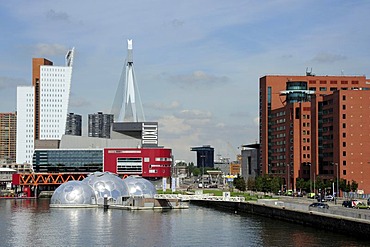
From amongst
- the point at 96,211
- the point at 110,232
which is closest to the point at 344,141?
the point at 96,211

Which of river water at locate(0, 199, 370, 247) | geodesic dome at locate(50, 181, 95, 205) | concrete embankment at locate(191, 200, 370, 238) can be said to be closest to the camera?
river water at locate(0, 199, 370, 247)

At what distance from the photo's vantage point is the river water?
52719mm

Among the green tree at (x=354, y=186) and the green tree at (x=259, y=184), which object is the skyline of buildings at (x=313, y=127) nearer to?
the green tree at (x=354, y=186)

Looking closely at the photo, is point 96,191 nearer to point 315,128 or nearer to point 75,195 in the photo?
point 75,195

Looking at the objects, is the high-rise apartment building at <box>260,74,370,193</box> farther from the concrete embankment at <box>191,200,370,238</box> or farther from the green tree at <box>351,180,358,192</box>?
the concrete embankment at <box>191,200,370,238</box>

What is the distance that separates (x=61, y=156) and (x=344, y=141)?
75.9 metres

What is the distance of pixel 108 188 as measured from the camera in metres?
101

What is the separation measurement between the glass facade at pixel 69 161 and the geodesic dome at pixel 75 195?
214ft

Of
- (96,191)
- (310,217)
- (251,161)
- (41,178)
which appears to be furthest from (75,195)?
(251,161)

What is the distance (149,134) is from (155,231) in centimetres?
13260

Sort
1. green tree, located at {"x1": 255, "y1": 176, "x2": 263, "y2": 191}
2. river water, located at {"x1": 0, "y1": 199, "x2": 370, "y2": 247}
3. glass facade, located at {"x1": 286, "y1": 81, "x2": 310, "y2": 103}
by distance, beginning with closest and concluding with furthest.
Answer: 1. river water, located at {"x1": 0, "y1": 199, "x2": 370, "y2": 247}
2. green tree, located at {"x1": 255, "y1": 176, "x2": 263, "y2": 191}
3. glass facade, located at {"x1": 286, "y1": 81, "x2": 310, "y2": 103}

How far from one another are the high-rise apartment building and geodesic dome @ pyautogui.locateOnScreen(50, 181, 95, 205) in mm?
42469

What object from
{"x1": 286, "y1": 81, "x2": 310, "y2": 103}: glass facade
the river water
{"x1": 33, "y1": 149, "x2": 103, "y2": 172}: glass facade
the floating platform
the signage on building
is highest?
{"x1": 286, "y1": 81, "x2": 310, "y2": 103}: glass facade

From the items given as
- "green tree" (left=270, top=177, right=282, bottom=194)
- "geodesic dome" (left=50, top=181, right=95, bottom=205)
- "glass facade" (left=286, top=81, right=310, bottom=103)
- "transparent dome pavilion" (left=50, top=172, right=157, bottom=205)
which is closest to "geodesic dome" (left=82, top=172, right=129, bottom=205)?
"transparent dome pavilion" (left=50, top=172, right=157, bottom=205)
